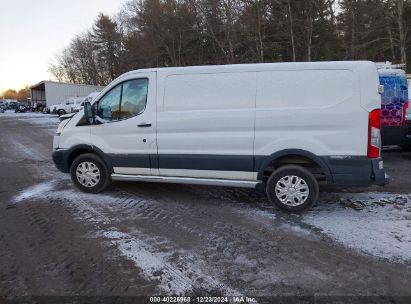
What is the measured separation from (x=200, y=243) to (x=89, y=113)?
3.24m

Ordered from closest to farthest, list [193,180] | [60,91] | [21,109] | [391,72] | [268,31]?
1. [193,180]
2. [391,72]
3. [268,31]
4. [60,91]
5. [21,109]

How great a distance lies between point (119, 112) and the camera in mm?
6695

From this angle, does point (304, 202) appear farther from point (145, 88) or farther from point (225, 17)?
point (225, 17)

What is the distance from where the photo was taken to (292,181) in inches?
227

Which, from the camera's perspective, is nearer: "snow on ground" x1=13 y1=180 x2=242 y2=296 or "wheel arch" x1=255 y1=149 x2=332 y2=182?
"snow on ground" x1=13 y1=180 x2=242 y2=296

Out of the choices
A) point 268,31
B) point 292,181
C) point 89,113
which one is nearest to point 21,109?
point 268,31

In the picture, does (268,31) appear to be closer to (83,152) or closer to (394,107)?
(394,107)

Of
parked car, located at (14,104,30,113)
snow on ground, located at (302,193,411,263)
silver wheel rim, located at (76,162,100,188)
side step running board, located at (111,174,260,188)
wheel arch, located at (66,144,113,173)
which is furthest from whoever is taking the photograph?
parked car, located at (14,104,30,113)

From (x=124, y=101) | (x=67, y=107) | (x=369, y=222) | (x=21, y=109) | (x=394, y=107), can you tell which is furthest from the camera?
(x=21, y=109)

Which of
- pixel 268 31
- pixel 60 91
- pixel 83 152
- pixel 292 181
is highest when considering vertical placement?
pixel 268 31

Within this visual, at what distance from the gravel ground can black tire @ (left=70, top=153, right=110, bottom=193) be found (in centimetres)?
22

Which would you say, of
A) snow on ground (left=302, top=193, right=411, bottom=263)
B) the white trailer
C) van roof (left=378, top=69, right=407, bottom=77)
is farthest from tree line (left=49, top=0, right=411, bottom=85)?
snow on ground (left=302, top=193, right=411, bottom=263)

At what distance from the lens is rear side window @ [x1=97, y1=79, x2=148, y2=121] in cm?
650

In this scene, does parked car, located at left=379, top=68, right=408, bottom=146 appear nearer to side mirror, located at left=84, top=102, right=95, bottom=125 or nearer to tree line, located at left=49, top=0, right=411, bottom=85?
side mirror, located at left=84, top=102, right=95, bottom=125
